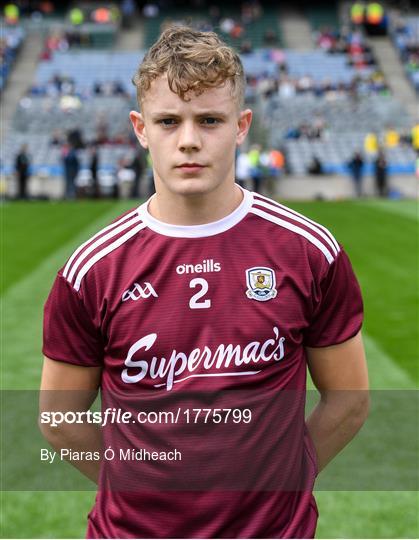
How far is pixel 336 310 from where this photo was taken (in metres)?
2.46

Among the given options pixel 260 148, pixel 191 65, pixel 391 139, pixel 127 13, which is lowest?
pixel 260 148

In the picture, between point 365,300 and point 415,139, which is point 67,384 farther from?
point 415,139

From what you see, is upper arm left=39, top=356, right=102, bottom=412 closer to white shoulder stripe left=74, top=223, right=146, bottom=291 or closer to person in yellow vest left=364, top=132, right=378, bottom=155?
white shoulder stripe left=74, top=223, right=146, bottom=291

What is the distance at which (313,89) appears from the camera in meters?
41.7

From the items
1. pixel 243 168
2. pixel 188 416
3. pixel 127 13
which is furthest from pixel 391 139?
pixel 188 416

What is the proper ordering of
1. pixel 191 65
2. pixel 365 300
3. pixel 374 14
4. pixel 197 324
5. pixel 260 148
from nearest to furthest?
pixel 191 65 → pixel 197 324 → pixel 365 300 → pixel 260 148 → pixel 374 14

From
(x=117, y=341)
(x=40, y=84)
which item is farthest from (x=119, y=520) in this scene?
(x=40, y=84)

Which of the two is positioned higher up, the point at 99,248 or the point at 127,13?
the point at 99,248

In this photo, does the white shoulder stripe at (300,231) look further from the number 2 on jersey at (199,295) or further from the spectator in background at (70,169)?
the spectator in background at (70,169)

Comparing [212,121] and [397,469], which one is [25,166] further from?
[212,121]

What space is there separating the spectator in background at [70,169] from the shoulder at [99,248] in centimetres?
2730

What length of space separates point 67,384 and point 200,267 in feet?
1.65

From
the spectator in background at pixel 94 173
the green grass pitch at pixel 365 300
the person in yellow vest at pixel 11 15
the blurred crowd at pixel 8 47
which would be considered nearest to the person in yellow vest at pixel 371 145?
the green grass pitch at pixel 365 300

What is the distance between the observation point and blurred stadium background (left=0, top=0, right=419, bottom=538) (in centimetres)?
739
